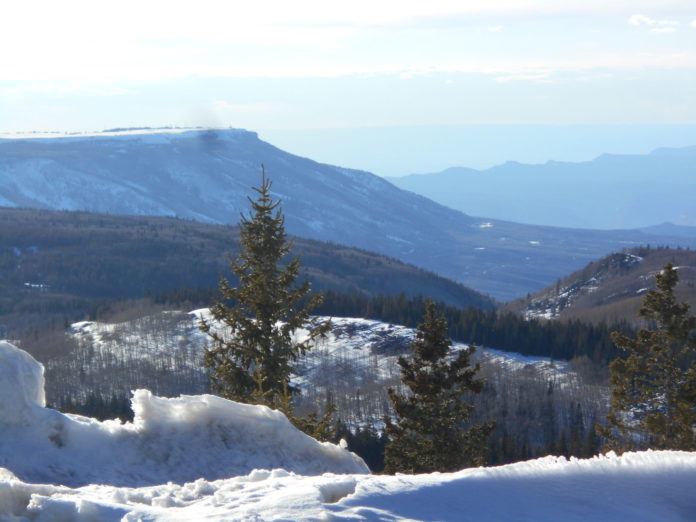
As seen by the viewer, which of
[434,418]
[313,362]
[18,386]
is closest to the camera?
[18,386]

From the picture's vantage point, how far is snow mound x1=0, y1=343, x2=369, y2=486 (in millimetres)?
8797

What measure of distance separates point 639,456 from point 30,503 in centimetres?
524

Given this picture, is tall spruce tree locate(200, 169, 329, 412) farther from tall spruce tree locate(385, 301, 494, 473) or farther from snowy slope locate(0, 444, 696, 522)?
snowy slope locate(0, 444, 696, 522)

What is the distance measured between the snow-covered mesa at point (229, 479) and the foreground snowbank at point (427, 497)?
1 centimetres

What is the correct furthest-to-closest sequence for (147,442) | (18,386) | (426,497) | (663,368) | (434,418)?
(663,368) → (434,418) → (147,442) → (18,386) → (426,497)

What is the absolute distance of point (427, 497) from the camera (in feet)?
22.2

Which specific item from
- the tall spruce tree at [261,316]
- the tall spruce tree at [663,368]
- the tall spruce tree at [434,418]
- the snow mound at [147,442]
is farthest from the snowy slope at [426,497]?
the tall spruce tree at [663,368]

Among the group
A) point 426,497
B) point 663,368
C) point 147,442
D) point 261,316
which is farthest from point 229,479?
point 663,368

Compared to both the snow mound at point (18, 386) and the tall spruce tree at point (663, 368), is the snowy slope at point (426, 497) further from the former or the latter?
the tall spruce tree at point (663, 368)

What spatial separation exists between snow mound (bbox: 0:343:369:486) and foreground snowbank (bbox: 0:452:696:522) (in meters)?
1.17

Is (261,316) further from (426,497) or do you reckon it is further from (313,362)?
(313,362)

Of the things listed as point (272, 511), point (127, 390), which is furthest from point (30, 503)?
point (127, 390)

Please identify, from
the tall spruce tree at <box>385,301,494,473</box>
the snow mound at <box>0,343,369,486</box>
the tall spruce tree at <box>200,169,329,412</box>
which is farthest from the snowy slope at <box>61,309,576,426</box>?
the snow mound at <box>0,343,369,486</box>

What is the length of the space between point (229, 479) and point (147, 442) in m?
1.79
